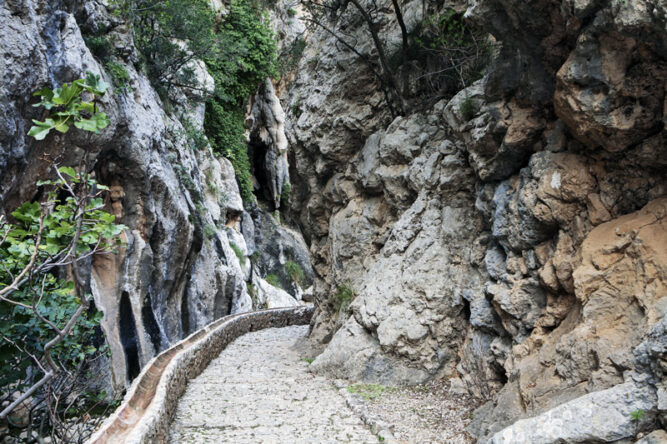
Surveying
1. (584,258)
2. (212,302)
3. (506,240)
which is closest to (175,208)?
(212,302)

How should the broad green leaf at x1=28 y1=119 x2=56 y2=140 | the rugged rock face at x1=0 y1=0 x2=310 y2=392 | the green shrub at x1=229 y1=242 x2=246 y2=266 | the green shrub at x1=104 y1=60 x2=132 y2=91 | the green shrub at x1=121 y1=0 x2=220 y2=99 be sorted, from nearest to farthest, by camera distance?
the broad green leaf at x1=28 y1=119 x2=56 y2=140 → the rugged rock face at x1=0 y1=0 x2=310 y2=392 → the green shrub at x1=104 y1=60 x2=132 y2=91 → the green shrub at x1=121 y1=0 x2=220 y2=99 → the green shrub at x1=229 y1=242 x2=246 y2=266

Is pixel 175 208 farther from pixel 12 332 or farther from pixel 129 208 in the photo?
pixel 12 332

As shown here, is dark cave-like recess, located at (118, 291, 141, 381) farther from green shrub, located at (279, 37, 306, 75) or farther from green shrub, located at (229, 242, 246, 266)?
green shrub, located at (229, 242, 246, 266)

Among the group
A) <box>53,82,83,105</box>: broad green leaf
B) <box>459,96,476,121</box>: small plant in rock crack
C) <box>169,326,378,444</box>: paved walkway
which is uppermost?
<box>459,96,476,121</box>: small plant in rock crack

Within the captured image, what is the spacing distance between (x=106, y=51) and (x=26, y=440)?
1207cm

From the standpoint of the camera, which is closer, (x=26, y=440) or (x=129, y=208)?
(x=26, y=440)

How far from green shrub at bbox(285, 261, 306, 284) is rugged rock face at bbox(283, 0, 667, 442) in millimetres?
20850

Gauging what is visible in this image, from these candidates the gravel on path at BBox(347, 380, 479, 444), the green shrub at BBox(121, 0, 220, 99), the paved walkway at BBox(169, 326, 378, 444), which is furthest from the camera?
the green shrub at BBox(121, 0, 220, 99)

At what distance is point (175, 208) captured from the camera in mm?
15789

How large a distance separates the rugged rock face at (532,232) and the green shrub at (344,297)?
194mm

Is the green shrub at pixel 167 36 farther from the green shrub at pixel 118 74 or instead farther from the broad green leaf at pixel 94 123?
the broad green leaf at pixel 94 123

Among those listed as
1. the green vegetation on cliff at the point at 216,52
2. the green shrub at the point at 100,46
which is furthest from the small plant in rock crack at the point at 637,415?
the green vegetation on cliff at the point at 216,52

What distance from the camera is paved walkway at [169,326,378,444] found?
6426 mm

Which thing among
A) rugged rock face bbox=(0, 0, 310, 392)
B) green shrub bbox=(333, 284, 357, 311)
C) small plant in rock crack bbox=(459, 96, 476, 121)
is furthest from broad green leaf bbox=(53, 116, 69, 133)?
green shrub bbox=(333, 284, 357, 311)
